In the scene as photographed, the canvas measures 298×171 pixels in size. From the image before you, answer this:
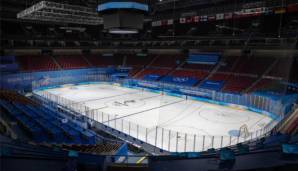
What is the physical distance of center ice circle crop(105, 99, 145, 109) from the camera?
1739 cm

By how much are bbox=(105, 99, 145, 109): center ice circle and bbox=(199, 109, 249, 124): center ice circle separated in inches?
200

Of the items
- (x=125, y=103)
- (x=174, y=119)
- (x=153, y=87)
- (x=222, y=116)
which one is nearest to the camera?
(x=174, y=119)

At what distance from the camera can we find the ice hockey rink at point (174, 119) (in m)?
11.0

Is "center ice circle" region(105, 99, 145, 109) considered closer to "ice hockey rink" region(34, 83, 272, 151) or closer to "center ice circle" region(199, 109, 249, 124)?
"ice hockey rink" region(34, 83, 272, 151)

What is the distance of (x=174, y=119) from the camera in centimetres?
1443

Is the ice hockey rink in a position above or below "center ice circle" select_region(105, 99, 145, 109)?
below

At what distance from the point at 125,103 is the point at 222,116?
7.58m

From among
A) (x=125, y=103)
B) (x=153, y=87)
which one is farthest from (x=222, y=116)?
(x=153, y=87)

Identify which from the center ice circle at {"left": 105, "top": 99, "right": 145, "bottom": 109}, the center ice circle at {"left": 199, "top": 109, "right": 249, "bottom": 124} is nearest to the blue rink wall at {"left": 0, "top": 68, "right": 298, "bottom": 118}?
the center ice circle at {"left": 199, "top": 109, "right": 249, "bottom": 124}

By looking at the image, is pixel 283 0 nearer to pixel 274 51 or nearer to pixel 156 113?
pixel 274 51

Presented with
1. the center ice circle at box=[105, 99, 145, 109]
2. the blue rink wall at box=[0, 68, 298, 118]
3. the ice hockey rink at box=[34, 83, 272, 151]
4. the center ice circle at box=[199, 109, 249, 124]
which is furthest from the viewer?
the center ice circle at box=[105, 99, 145, 109]

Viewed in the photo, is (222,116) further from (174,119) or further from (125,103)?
(125,103)

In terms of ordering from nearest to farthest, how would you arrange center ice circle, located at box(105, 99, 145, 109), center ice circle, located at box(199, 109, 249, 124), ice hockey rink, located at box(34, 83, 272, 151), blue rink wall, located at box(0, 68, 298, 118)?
1. ice hockey rink, located at box(34, 83, 272, 151)
2. center ice circle, located at box(199, 109, 249, 124)
3. blue rink wall, located at box(0, 68, 298, 118)
4. center ice circle, located at box(105, 99, 145, 109)

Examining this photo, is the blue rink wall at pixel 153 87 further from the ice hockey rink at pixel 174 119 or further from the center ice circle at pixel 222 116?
the center ice circle at pixel 222 116
